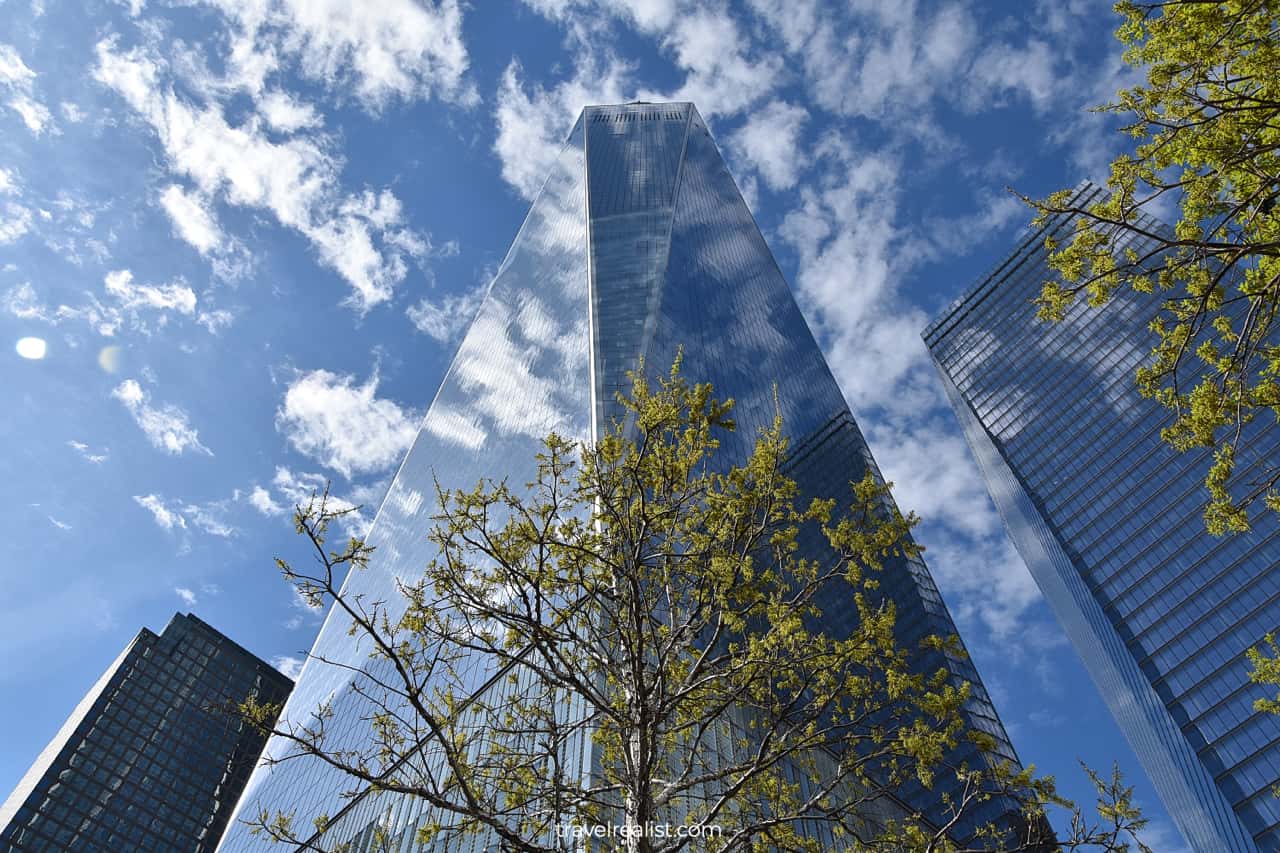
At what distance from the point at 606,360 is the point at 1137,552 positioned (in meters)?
73.2

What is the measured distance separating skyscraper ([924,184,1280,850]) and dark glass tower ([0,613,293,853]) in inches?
4467

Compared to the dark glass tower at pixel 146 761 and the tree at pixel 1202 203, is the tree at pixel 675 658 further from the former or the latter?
the dark glass tower at pixel 146 761

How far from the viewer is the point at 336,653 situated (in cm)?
6769

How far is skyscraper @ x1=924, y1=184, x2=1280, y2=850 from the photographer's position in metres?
74.8

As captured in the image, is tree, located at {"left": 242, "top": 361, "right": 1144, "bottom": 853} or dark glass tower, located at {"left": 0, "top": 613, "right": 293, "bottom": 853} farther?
dark glass tower, located at {"left": 0, "top": 613, "right": 293, "bottom": 853}

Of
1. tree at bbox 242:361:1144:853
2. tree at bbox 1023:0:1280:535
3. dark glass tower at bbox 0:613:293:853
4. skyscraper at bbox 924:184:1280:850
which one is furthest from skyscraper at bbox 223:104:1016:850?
dark glass tower at bbox 0:613:293:853

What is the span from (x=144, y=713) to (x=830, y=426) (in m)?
112

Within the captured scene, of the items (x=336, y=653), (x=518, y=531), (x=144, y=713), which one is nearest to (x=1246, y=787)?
(x=336, y=653)

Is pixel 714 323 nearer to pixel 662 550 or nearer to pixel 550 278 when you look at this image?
pixel 550 278

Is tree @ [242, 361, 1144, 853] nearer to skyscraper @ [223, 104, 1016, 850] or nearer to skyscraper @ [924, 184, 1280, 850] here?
skyscraper @ [223, 104, 1016, 850]

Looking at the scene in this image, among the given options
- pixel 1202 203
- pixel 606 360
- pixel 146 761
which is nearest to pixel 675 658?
pixel 1202 203

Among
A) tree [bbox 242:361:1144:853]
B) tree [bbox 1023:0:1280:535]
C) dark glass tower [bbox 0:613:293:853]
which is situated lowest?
tree [bbox 242:361:1144:853]

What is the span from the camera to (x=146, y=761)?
108 m

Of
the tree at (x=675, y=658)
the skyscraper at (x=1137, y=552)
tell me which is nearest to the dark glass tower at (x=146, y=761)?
the tree at (x=675, y=658)
